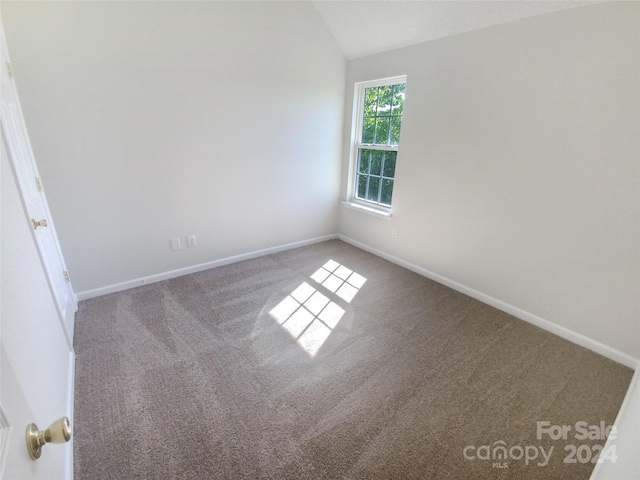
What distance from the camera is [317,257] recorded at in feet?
12.0

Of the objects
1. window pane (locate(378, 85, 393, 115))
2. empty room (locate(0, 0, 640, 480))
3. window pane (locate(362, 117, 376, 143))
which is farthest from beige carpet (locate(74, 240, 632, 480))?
window pane (locate(378, 85, 393, 115))

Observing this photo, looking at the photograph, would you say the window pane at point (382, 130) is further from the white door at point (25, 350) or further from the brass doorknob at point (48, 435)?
the brass doorknob at point (48, 435)

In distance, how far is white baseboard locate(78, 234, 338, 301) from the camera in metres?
2.70

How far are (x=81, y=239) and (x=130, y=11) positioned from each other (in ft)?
6.06

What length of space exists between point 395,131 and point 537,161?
147 cm

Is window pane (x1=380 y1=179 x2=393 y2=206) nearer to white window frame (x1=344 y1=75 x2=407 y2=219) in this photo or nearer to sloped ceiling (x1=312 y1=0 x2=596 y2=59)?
white window frame (x1=344 y1=75 x2=407 y2=219)

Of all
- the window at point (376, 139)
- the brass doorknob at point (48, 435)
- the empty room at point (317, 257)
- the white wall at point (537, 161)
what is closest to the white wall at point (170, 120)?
the empty room at point (317, 257)

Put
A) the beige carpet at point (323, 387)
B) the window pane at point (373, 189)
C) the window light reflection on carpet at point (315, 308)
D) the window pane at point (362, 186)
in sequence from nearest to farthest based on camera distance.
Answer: the beige carpet at point (323, 387), the window light reflection on carpet at point (315, 308), the window pane at point (373, 189), the window pane at point (362, 186)

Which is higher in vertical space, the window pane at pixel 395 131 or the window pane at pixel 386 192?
the window pane at pixel 395 131

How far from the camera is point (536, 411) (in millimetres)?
1681

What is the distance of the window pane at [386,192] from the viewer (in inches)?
139

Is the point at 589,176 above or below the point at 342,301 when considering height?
above

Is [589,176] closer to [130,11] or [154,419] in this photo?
[154,419]

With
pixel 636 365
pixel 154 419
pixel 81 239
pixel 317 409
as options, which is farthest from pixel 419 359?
pixel 81 239
